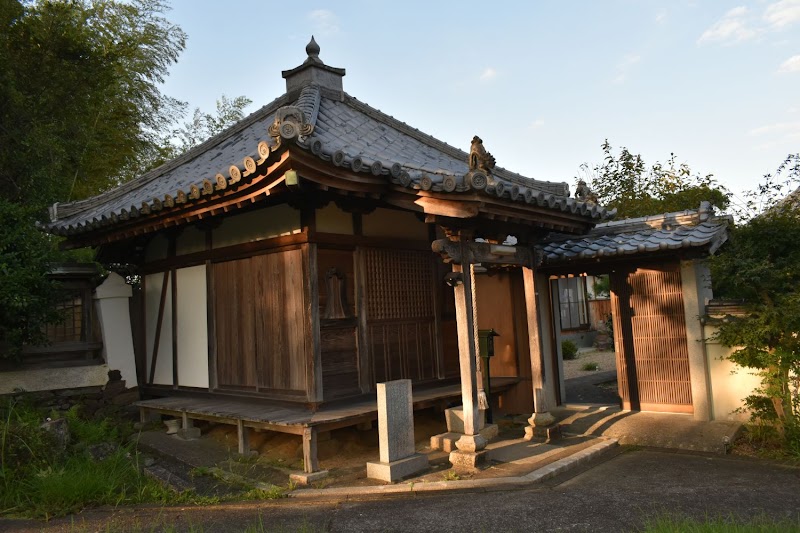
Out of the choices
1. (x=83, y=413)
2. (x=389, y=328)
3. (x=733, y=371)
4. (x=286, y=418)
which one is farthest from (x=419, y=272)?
(x=83, y=413)

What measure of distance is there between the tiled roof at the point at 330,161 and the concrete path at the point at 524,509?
11.0 feet

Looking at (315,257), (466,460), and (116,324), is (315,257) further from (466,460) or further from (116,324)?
(116,324)

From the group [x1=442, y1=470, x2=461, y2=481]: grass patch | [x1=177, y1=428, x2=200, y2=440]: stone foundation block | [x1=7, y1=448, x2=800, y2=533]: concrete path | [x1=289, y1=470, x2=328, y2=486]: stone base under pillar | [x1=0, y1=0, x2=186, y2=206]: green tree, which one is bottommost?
[x1=7, y1=448, x2=800, y2=533]: concrete path

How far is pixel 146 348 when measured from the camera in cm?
1041

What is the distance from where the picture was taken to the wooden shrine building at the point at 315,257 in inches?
264

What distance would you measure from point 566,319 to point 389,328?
57.4 feet

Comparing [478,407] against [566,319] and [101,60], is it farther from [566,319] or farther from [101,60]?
[566,319]

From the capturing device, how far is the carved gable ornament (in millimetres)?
5473

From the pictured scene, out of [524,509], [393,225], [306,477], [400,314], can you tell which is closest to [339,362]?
[400,314]

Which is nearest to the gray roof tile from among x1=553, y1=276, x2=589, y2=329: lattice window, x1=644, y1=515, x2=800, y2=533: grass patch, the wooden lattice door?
the wooden lattice door

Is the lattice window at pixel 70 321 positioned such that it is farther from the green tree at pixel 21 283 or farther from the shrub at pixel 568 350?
the shrub at pixel 568 350

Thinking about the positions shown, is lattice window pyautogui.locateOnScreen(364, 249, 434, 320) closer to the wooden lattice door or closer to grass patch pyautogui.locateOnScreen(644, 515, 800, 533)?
the wooden lattice door

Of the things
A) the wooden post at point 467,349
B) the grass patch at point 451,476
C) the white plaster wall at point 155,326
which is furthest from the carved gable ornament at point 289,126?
the white plaster wall at point 155,326

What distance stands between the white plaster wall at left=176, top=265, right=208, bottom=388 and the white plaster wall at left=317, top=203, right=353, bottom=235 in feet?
8.55
